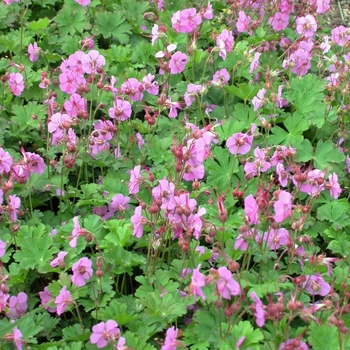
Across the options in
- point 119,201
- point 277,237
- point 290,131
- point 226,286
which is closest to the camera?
point 226,286

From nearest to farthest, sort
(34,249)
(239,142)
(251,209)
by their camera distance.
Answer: (251,209), (34,249), (239,142)

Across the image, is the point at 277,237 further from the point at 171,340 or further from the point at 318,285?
the point at 171,340

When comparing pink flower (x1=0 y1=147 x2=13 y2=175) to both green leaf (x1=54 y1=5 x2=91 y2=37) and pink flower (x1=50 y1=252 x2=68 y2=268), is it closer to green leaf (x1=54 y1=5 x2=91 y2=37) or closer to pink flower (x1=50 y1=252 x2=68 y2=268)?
pink flower (x1=50 y1=252 x2=68 y2=268)

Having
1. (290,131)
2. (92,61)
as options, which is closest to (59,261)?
(92,61)

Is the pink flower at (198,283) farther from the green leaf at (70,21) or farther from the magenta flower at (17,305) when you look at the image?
the green leaf at (70,21)

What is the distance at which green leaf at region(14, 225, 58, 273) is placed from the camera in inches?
99.7

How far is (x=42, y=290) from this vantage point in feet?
9.01

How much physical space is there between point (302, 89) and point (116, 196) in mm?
1236

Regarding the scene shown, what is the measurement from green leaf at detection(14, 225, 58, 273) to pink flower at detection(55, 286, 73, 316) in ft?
0.76

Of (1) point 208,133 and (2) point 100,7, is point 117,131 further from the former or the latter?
(2) point 100,7

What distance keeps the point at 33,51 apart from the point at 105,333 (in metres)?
1.99

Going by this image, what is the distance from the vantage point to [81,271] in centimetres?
233

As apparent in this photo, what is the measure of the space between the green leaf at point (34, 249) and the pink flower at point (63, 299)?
23cm

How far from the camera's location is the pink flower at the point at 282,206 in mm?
2238
